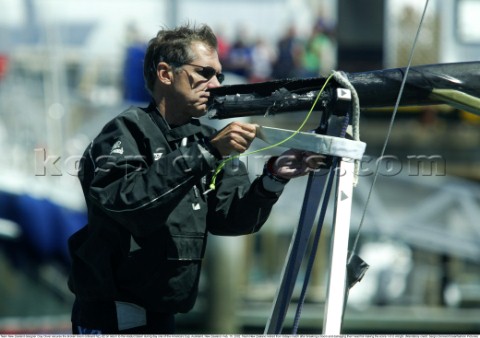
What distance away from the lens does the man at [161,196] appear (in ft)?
11.1

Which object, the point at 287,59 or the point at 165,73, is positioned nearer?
the point at 165,73

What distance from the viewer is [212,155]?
338cm

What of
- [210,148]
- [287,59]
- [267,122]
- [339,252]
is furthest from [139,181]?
[287,59]

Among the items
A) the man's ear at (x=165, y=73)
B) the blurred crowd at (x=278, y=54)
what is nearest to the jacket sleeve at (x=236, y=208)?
the man's ear at (x=165, y=73)

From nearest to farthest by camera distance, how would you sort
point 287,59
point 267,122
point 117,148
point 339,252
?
point 339,252
point 117,148
point 267,122
point 287,59

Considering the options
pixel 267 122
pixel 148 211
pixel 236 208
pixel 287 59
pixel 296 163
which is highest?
pixel 296 163

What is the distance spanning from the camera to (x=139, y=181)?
338 cm

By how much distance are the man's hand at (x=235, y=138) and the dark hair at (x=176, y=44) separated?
0.40 meters

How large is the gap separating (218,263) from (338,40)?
10.3 feet

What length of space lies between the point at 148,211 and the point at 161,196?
0.06 metres

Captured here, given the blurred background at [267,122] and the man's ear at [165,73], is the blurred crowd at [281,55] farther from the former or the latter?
the man's ear at [165,73]

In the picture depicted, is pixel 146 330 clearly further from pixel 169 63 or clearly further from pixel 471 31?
pixel 471 31

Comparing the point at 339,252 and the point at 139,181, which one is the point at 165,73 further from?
the point at 339,252

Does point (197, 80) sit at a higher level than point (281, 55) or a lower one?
higher
